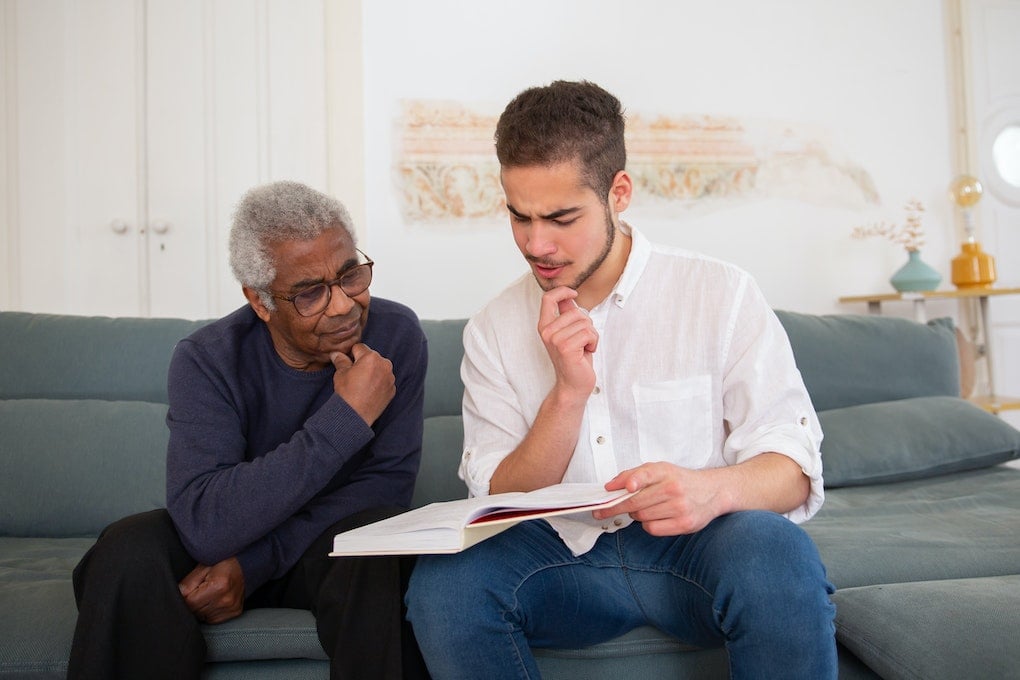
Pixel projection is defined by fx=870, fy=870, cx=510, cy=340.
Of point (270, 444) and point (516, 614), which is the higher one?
point (270, 444)

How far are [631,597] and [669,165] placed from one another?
8.05 ft

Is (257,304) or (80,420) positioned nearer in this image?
(257,304)

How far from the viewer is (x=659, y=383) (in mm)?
1443

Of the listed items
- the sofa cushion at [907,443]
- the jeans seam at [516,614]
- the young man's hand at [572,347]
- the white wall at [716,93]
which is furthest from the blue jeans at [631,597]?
the white wall at [716,93]

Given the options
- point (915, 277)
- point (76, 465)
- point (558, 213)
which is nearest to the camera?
point (558, 213)

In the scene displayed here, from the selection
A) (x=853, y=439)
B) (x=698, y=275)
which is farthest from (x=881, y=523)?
(x=698, y=275)

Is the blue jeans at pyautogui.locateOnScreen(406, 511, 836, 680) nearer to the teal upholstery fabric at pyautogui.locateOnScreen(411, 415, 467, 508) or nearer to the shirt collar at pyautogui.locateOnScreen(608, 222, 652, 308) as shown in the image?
the shirt collar at pyautogui.locateOnScreen(608, 222, 652, 308)

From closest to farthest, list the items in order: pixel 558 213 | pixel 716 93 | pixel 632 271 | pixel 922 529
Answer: pixel 558 213
pixel 632 271
pixel 922 529
pixel 716 93

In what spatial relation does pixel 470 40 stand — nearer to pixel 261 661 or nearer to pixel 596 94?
pixel 596 94

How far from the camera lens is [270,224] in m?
1.55

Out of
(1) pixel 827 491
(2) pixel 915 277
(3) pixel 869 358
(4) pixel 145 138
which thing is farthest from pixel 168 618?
(2) pixel 915 277

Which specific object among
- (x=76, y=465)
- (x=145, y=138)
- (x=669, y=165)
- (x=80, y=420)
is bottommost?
(x=76, y=465)

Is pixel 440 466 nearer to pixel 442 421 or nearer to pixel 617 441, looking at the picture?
pixel 442 421

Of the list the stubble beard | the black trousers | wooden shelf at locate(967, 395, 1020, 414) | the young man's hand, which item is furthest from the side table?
the black trousers
